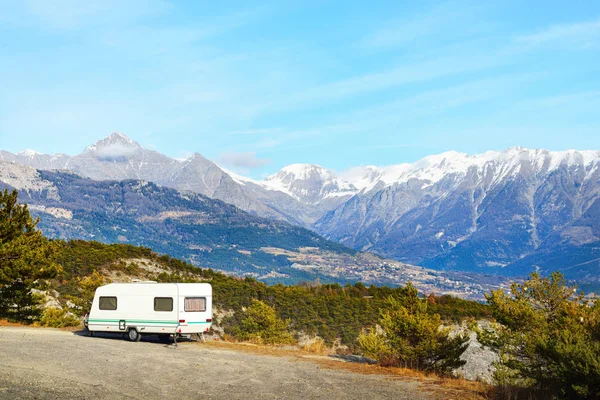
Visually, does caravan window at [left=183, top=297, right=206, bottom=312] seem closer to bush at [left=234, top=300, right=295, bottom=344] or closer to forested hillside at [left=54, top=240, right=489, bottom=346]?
bush at [left=234, top=300, right=295, bottom=344]

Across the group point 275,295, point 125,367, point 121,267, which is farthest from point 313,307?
point 125,367

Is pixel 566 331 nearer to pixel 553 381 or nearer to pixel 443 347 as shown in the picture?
pixel 553 381

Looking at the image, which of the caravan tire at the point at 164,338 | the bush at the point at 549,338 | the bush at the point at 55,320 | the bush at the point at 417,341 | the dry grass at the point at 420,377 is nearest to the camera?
the bush at the point at 549,338

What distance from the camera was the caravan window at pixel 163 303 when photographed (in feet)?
96.7

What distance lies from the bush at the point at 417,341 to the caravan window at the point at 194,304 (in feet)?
35.6

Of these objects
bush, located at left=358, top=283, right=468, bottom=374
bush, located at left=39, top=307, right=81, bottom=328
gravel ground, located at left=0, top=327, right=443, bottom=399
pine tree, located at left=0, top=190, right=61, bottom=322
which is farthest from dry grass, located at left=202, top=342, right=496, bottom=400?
bush, located at left=39, top=307, right=81, bottom=328

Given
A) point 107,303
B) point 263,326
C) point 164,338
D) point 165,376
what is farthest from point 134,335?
point 165,376

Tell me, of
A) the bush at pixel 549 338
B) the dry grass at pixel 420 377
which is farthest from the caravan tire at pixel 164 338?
the bush at pixel 549 338

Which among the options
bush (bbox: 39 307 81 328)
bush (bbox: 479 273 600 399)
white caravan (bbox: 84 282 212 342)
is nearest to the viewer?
bush (bbox: 479 273 600 399)

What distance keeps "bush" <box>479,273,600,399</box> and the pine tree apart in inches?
1035

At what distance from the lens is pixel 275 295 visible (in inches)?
3009

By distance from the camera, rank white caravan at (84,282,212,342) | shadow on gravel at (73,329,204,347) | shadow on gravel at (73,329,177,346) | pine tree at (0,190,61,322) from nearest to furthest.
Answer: white caravan at (84,282,212,342)
shadow on gravel at (73,329,204,347)
shadow on gravel at (73,329,177,346)
pine tree at (0,190,61,322)

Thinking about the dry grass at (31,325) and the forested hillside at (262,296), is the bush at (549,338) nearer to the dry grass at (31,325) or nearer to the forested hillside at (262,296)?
the dry grass at (31,325)

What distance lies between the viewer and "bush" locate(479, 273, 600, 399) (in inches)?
555
